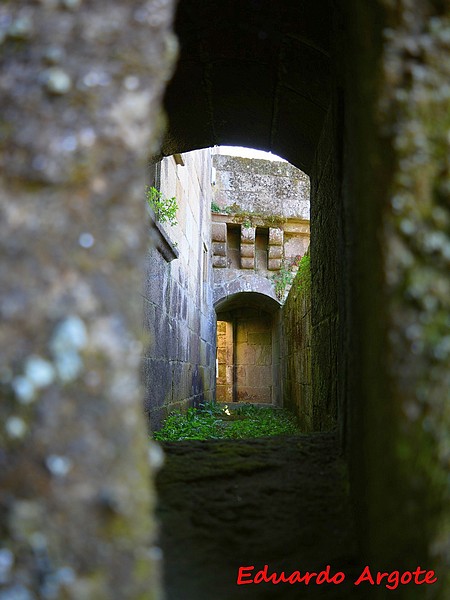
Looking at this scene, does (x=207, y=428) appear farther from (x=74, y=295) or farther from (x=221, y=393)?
(x=221, y=393)

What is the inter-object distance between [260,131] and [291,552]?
2287 millimetres

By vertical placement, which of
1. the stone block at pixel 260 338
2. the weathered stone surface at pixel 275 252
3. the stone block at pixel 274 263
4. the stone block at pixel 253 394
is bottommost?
the stone block at pixel 253 394

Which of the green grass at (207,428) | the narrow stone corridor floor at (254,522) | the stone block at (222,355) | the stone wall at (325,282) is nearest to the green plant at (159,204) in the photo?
the stone wall at (325,282)

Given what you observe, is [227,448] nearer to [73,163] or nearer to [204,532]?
[204,532]

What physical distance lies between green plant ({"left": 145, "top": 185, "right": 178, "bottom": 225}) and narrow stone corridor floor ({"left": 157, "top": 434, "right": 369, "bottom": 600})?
221 centimetres

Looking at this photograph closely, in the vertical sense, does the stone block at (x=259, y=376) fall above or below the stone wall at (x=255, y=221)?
below

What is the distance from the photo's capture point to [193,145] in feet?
9.84

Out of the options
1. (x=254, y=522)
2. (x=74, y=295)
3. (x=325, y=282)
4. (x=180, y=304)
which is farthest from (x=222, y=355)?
(x=74, y=295)

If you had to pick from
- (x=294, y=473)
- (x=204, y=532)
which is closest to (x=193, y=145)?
(x=294, y=473)

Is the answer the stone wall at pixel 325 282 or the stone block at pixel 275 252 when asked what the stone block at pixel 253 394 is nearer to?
the stone block at pixel 275 252

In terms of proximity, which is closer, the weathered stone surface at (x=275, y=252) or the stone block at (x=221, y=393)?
the weathered stone surface at (x=275, y=252)

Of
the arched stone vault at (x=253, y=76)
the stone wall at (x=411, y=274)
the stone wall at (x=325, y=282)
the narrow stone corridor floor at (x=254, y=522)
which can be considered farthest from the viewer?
the stone wall at (x=325, y=282)

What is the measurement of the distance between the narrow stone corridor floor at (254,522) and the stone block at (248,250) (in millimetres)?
7707

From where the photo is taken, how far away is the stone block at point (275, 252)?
30.1 ft
